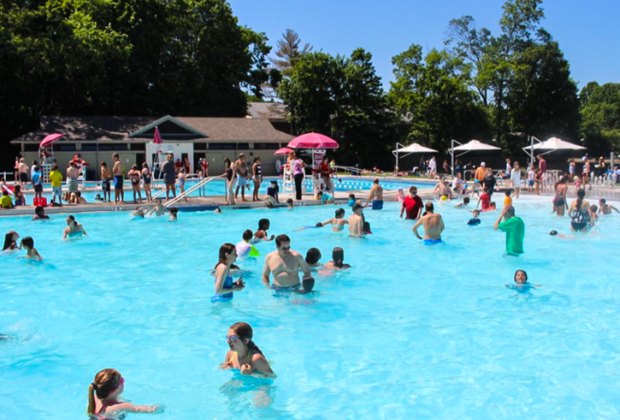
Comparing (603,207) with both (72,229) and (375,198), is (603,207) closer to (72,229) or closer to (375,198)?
(375,198)

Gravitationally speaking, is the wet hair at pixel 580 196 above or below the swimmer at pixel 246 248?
above

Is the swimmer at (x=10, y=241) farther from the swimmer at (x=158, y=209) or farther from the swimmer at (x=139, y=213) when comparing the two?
the swimmer at (x=158, y=209)

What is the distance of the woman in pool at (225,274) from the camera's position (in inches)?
352

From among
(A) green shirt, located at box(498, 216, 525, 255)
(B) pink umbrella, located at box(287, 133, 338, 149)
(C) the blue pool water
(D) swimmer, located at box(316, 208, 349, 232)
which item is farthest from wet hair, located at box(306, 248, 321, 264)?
(B) pink umbrella, located at box(287, 133, 338, 149)

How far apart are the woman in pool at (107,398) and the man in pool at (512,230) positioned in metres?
9.08

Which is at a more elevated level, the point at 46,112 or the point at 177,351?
the point at 46,112

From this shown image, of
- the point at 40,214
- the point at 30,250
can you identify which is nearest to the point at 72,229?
the point at 30,250

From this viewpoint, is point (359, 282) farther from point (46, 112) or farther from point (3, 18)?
point (46, 112)

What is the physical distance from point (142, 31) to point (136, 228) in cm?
3222

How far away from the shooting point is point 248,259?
12648 mm

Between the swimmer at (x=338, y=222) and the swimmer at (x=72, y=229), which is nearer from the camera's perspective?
the swimmer at (x=72, y=229)

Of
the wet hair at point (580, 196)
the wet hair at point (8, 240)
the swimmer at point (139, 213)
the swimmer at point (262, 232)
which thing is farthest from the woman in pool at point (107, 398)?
the swimmer at point (139, 213)

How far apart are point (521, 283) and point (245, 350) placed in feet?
19.0

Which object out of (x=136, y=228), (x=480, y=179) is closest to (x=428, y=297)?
(x=136, y=228)
